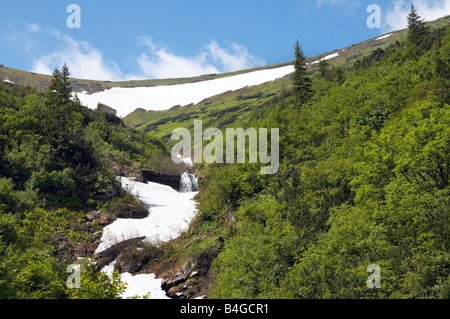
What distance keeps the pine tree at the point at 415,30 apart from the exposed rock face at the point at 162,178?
42322 mm

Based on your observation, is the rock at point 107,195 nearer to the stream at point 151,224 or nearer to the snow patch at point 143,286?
the stream at point 151,224

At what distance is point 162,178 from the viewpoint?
59.1 metres

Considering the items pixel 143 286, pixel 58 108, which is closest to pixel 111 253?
pixel 143 286

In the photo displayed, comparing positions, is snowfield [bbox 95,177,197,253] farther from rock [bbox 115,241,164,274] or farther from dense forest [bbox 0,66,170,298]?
dense forest [bbox 0,66,170,298]

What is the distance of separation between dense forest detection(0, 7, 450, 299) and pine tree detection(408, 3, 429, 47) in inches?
11.9

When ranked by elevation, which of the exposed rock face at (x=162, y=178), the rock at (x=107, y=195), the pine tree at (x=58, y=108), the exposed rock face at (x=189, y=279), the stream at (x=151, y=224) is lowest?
the exposed rock face at (x=189, y=279)

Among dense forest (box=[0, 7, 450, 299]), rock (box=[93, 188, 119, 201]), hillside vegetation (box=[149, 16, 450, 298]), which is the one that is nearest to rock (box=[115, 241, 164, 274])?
hillside vegetation (box=[149, 16, 450, 298])

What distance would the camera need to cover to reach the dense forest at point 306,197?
1470 centimetres

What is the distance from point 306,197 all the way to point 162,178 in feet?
128

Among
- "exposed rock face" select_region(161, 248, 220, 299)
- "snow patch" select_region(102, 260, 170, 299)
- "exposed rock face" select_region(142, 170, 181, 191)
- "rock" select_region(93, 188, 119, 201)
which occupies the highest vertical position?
"exposed rock face" select_region(142, 170, 181, 191)

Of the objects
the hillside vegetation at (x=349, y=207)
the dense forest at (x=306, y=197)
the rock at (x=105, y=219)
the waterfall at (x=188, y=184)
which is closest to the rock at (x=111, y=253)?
the dense forest at (x=306, y=197)

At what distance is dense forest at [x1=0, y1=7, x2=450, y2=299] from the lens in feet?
48.2
